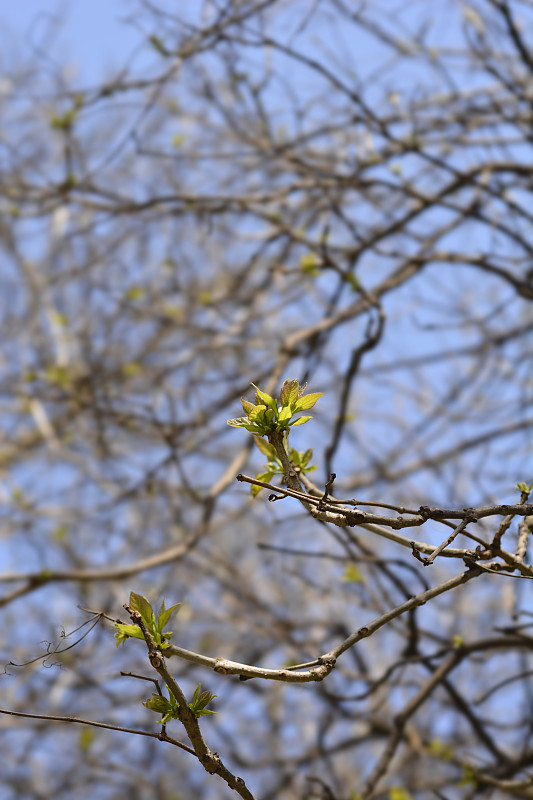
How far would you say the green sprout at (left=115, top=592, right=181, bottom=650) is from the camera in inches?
42.0

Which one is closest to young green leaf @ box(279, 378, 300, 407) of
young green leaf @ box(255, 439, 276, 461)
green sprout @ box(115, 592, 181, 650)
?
young green leaf @ box(255, 439, 276, 461)

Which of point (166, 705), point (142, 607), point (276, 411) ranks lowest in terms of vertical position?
point (166, 705)

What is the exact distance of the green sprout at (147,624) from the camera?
1.07 meters

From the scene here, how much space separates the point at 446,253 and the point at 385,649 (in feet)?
16.5

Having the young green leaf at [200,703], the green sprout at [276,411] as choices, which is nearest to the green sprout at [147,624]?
the young green leaf at [200,703]

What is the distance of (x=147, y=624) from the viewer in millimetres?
1111

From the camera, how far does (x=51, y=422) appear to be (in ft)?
17.2

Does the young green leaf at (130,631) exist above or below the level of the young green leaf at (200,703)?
above

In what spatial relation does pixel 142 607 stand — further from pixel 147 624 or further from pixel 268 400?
pixel 268 400

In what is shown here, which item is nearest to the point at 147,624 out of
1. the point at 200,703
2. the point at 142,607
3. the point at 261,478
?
the point at 142,607

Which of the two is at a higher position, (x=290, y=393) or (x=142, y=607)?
(x=290, y=393)

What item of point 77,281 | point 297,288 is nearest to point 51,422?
point 77,281

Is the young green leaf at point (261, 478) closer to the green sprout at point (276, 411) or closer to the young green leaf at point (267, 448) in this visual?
the young green leaf at point (267, 448)

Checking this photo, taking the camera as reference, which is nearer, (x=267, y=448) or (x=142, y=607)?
(x=142, y=607)
